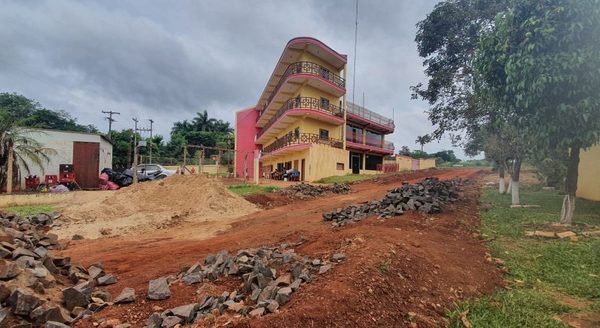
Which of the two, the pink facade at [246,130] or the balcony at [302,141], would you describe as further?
the pink facade at [246,130]

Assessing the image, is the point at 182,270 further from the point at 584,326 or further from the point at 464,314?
the point at 584,326

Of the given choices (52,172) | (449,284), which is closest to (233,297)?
(449,284)

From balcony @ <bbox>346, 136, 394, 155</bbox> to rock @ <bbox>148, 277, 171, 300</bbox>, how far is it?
29194 mm

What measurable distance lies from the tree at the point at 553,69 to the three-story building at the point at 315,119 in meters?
16.6

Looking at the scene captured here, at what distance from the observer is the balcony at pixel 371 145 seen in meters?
34.4

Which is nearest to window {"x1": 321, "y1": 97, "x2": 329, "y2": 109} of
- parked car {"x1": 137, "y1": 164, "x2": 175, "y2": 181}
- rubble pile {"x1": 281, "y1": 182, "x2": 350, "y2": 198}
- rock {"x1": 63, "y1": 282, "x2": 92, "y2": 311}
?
rubble pile {"x1": 281, "y1": 182, "x2": 350, "y2": 198}

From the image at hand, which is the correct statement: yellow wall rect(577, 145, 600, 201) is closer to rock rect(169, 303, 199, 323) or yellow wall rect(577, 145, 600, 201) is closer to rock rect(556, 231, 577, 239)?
rock rect(556, 231, 577, 239)

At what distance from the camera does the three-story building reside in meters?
27.1

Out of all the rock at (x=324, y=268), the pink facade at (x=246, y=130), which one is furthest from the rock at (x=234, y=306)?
the pink facade at (x=246, y=130)

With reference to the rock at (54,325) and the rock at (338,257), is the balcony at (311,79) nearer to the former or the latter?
the rock at (338,257)

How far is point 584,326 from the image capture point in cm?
372

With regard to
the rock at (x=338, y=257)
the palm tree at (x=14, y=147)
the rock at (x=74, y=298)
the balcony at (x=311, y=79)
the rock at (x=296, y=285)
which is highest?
the balcony at (x=311, y=79)

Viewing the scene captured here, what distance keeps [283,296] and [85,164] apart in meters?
21.0

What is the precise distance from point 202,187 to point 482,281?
38.4ft
